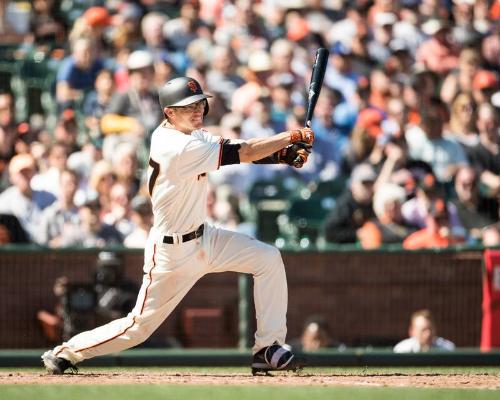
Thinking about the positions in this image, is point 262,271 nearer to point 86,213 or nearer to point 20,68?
point 86,213

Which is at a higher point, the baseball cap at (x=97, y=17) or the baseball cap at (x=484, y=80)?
the baseball cap at (x=97, y=17)

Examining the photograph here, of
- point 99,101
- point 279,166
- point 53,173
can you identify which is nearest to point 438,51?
point 279,166

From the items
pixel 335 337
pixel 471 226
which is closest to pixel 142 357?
pixel 335 337

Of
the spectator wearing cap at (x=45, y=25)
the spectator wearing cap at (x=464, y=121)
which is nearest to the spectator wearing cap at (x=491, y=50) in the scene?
the spectator wearing cap at (x=464, y=121)

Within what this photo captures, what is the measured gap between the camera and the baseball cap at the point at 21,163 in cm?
1230

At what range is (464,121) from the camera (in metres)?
13.5

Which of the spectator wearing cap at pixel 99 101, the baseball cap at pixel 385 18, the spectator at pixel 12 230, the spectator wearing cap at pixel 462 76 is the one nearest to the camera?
the spectator at pixel 12 230

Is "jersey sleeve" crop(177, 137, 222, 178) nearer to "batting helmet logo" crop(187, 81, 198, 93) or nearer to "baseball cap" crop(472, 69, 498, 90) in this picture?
"batting helmet logo" crop(187, 81, 198, 93)

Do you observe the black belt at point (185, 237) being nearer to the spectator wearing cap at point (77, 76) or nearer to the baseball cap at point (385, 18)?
the spectator wearing cap at point (77, 76)

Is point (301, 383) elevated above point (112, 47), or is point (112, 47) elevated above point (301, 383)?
point (112, 47)

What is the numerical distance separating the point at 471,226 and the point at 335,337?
228 centimetres

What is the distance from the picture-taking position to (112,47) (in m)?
14.8

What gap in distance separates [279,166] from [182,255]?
5.42 meters

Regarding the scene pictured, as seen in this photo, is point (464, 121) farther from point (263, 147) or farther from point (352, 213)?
point (263, 147)
